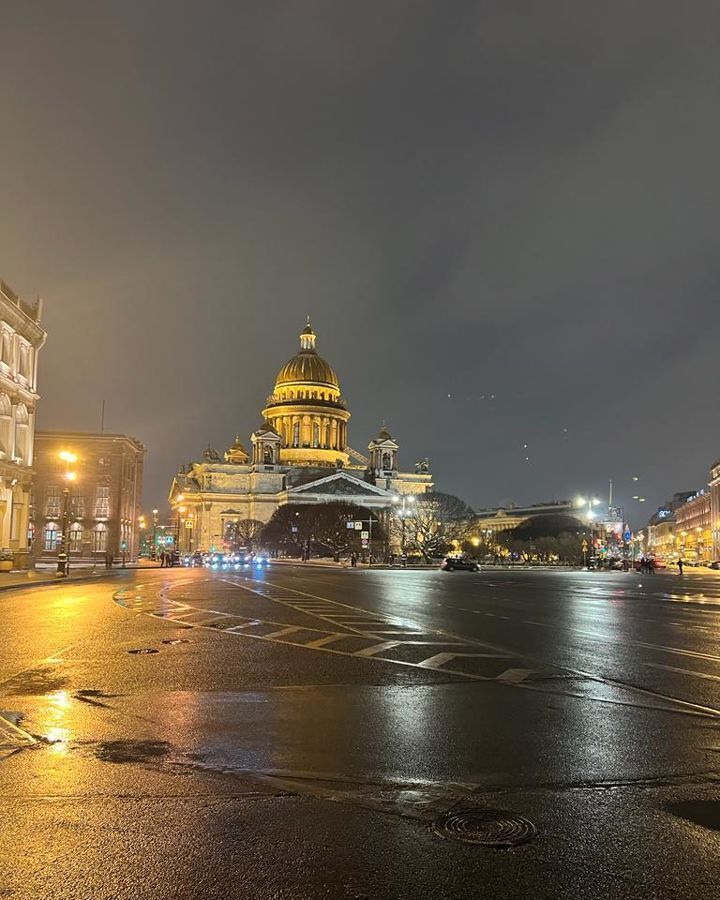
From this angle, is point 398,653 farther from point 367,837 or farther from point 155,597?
point 155,597

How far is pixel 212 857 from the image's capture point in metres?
4.66

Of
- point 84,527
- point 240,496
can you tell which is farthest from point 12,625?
point 240,496

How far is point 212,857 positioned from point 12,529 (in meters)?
53.8

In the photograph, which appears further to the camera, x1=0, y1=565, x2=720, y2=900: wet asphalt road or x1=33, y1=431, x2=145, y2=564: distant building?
x1=33, y1=431, x2=145, y2=564: distant building

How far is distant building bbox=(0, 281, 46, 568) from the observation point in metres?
50.5

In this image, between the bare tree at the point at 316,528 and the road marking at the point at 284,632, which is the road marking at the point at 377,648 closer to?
the road marking at the point at 284,632

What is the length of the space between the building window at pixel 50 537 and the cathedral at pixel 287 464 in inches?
1979

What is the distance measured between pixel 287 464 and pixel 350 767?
15270 cm

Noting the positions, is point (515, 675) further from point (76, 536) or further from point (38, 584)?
point (76, 536)

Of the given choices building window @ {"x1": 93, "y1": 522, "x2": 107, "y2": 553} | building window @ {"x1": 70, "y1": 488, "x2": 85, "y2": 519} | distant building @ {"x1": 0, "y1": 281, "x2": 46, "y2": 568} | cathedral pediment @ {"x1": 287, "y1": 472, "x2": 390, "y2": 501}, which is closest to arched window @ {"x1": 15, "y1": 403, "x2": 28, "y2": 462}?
distant building @ {"x1": 0, "y1": 281, "x2": 46, "y2": 568}

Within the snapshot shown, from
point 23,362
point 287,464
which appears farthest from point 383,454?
point 23,362

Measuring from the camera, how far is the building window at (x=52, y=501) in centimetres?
9631

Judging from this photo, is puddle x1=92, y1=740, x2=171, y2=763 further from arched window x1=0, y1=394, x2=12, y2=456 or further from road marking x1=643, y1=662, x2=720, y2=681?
arched window x1=0, y1=394, x2=12, y2=456

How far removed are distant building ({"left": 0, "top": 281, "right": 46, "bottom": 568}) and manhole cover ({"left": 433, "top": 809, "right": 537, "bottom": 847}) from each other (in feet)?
157
